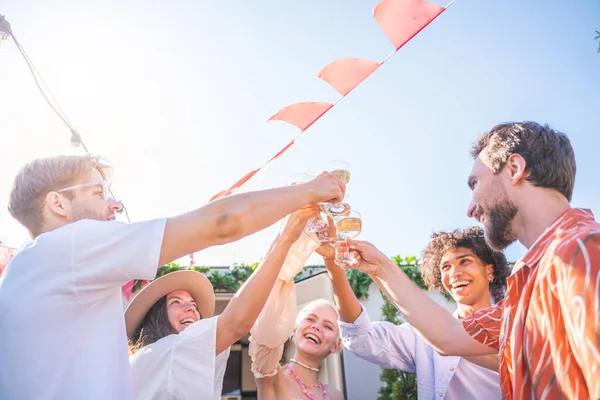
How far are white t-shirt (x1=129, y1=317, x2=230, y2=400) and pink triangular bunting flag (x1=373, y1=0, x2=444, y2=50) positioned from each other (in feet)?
6.58

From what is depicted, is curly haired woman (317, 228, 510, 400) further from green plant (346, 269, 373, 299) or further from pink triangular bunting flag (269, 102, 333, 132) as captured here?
green plant (346, 269, 373, 299)

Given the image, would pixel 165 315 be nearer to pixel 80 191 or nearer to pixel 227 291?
pixel 80 191

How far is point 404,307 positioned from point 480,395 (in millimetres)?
1203

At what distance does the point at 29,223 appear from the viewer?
2143 millimetres

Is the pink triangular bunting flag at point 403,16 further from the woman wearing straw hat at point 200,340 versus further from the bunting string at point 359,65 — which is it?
the woman wearing straw hat at point 200,340

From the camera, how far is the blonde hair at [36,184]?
6.98 ft

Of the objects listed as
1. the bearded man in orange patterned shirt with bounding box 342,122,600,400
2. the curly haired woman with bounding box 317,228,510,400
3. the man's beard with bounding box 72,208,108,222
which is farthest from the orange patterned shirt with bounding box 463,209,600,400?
the man's beard with bounding box 72,208,108,222

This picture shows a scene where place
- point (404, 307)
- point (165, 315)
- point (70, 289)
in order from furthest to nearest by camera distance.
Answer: point (165, 315)
point (404, 307)
point (70, 289)

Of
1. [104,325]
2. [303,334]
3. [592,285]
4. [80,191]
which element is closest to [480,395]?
[303,334]

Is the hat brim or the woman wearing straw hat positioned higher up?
the hat brim

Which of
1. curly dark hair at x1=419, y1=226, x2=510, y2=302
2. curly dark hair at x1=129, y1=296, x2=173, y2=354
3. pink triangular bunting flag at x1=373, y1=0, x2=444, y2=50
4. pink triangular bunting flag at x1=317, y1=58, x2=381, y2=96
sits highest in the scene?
pink triangular bunting flag at x1=373, y1=0, x2=444, y2=50

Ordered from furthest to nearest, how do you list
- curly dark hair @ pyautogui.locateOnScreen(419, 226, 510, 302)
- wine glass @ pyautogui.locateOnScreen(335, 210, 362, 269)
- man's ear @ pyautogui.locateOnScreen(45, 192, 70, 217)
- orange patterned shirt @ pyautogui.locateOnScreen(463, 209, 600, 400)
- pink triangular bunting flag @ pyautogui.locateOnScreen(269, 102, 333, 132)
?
curly dark hair @ pyautogui.locateOnScreen(419, 226, 510, 302), pink triangular bunting flag @ pyautogui.locateOnScreen(269, 102, 333, 132), wine glass @ pyautogui.locateOnScreen(335, 210, 362, 269), man's ear @ pyautogui.locateOnScreen(45, 192, 70, 217), orange patterned shirt @ pyautogui.locateOnScreen(463, 209, 600, 400)

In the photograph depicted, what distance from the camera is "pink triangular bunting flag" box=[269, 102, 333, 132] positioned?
327 centimetres

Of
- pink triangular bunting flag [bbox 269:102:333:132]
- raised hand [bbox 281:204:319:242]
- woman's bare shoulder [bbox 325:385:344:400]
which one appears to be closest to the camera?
raised hand [bbox 281:204:319:242]
